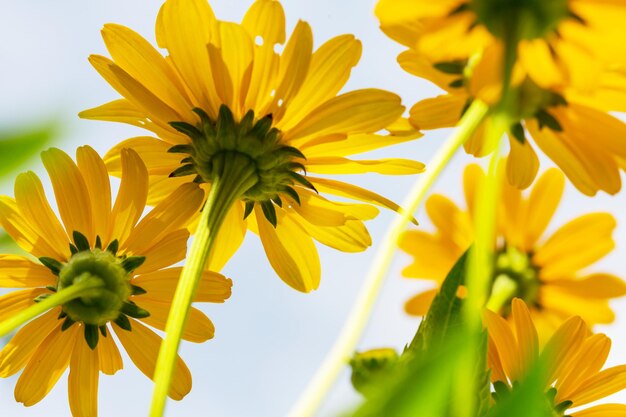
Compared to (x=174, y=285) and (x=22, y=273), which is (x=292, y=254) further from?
(x=22, y=273)

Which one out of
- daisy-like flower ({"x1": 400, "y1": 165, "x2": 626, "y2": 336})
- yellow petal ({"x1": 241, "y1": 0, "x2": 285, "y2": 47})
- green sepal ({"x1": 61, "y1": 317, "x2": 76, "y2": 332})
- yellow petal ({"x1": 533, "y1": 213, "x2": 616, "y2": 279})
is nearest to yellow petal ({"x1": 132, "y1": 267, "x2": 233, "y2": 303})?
green sepal ({"x1": 61, "y1": 317, "x2": 76, "y2": 332})

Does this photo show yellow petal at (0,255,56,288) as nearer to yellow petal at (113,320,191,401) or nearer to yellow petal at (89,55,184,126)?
yellow petal at (113,320,191,401)

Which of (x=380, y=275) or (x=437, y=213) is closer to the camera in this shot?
(x=380, y=275)

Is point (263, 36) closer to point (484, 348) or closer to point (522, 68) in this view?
point (522, 68)

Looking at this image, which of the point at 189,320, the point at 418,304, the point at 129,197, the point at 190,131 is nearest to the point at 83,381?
the point at 189,320

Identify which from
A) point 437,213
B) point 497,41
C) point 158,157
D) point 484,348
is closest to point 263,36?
point 158,157

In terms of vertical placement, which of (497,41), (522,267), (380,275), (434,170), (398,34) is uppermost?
(522,267)

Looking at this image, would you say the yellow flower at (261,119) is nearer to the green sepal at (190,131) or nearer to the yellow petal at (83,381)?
the green sepal at (190,131)
